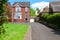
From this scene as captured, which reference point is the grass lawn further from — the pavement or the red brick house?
the red brick house

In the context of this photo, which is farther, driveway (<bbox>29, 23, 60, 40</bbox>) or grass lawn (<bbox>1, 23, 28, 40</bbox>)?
driveway (<bbox>29, 23, 60, 40</bbox>)

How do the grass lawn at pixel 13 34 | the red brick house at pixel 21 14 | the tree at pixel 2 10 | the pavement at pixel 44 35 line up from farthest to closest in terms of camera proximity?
1. the red brick house at pixel 21 14
2. the pavement at pixel 44 35
3. the grass lawn at pixel 13 34
4. the tree at pixel 2 10

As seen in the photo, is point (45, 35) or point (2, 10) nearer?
point (2, 10)

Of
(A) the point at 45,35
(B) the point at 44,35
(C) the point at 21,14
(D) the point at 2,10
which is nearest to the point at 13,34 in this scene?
(B) the point at 44,35

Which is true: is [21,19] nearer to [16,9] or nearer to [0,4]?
[16,9]

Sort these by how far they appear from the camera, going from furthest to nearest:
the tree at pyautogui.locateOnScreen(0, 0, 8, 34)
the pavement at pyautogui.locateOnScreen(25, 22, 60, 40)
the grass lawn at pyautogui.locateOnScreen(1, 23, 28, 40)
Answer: the pavement at pyautogui.locateOnScreen(25, 22, 60, 40), the grass lawn at pyautogui.locateOnScreen(1, 23, 28, 40), the tree at pyautogui.locateOnScreen(0, 0, 8, 34)

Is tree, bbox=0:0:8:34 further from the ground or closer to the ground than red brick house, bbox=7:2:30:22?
further from the ground

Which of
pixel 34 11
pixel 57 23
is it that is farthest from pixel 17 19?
pixel 34 11

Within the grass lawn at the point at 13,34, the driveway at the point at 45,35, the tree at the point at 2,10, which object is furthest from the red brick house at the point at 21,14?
the tree at the point at 2,10

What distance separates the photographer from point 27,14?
7638 cm

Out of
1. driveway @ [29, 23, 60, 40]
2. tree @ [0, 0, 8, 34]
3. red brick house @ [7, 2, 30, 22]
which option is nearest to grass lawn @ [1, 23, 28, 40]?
tree @ [0, 0, 8, 34]

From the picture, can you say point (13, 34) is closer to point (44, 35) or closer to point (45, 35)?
point (44, 35)

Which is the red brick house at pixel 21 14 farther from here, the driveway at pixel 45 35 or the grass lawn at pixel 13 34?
the driveway at pixel 45 35

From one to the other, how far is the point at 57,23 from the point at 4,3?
2490 centimetres
